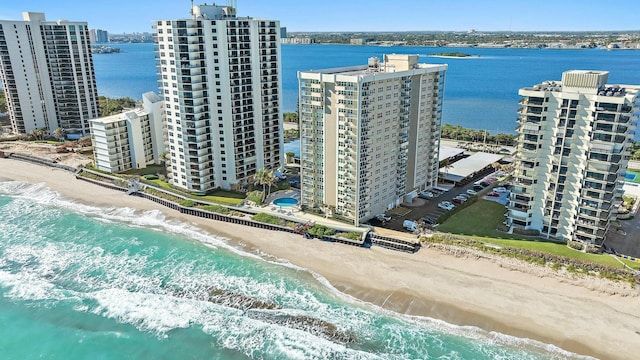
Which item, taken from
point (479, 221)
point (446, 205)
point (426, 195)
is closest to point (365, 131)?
point (446, 205)

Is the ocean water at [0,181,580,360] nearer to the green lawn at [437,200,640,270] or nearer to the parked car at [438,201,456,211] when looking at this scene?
the green lawn at [437,200,640,270]

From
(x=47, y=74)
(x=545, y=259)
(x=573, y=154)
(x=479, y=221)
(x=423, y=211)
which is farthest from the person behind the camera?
(x=47, y=74)

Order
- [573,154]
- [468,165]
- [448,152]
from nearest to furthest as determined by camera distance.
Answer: [573,154], [468,165], [448,152]

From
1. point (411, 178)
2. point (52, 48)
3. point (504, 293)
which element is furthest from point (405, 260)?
point (52, 48)

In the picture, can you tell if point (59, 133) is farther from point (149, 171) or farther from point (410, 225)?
point (410, 225)

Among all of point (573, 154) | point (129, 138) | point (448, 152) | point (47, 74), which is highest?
point (47, 74)

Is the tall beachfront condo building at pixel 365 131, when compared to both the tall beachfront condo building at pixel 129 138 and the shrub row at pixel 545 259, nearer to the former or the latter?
the shrub row at pixel 545 259
